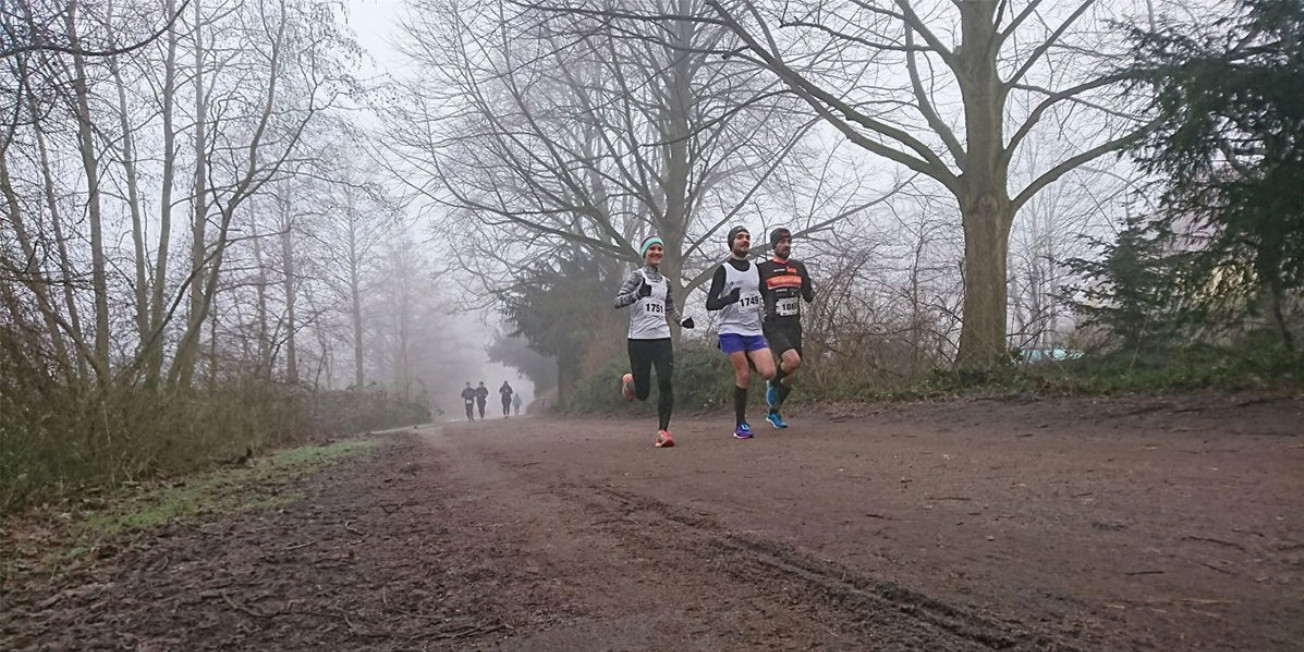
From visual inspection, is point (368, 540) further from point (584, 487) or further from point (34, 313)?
point (34, 313)

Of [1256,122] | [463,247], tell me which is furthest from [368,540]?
[463,247]

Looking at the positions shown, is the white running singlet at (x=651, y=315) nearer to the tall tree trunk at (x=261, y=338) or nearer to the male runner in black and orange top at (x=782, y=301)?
the male runner in black and orange top at (x=782, y=301)

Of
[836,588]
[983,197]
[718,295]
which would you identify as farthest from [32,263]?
[983,197]

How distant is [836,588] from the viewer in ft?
7.46

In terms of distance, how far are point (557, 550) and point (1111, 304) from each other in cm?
869

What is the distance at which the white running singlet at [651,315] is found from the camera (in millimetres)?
7289

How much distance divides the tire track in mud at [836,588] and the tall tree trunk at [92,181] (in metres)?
5.72

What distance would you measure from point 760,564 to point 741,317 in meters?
4.82

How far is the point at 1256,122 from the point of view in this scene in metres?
5.95

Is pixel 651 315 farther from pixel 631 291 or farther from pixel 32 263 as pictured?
pixel 32 263

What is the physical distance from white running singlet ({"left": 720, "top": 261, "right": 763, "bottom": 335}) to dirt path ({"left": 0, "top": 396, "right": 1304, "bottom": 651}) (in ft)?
8.05

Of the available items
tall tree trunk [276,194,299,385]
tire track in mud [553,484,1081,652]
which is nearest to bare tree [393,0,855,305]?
tall tree trunk [276,194,299,385]

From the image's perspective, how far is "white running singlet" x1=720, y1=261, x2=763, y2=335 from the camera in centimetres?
727

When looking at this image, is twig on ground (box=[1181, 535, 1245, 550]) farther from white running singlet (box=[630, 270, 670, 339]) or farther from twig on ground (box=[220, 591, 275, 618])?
white running singlet (box=[630, 270, 670, 339])
